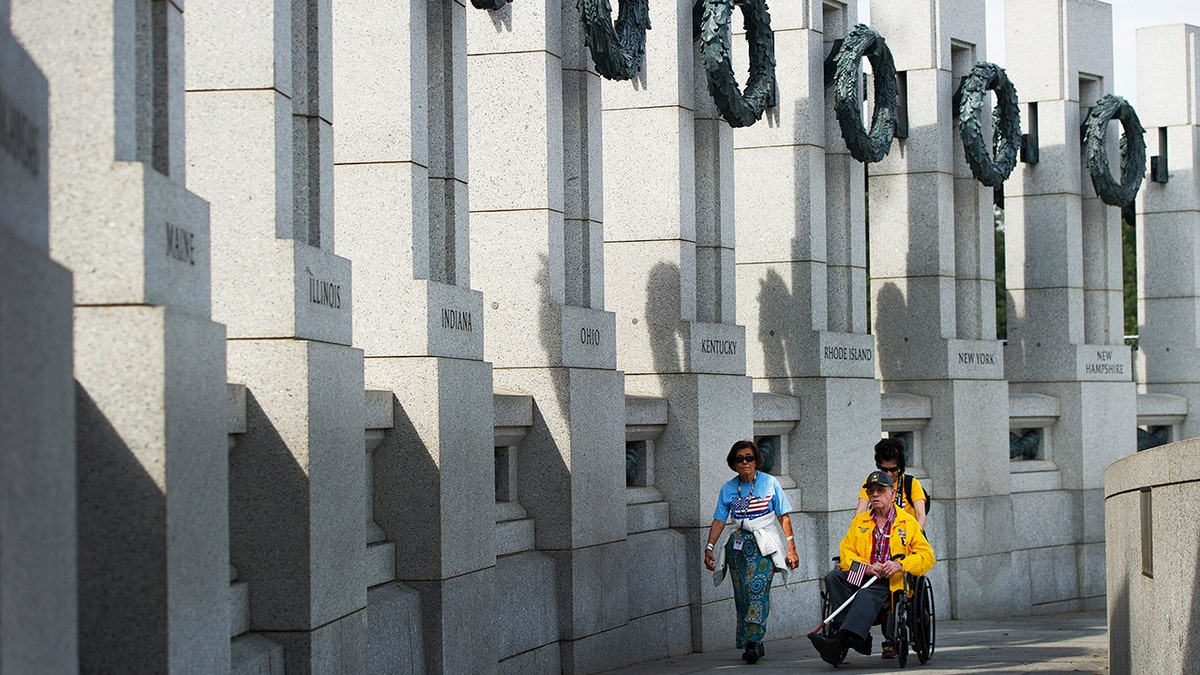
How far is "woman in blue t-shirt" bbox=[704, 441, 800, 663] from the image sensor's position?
1384cm

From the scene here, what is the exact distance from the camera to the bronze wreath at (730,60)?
16281mm

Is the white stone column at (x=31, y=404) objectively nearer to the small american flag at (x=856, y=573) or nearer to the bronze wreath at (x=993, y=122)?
the small american flag at (x=856, y=573)

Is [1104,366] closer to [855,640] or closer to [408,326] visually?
[855,640]

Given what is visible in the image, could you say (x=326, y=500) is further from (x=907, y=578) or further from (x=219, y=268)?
(x=907, y=578)

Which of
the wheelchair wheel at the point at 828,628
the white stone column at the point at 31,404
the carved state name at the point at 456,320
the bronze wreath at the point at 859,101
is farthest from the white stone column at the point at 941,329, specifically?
the white stone column at the point at 31,404

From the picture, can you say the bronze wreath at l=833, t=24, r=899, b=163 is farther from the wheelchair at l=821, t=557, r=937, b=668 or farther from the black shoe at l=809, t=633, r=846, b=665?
the black shoe at l=809, t=633, r=846, b=665

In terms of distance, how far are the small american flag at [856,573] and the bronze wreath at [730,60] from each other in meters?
4.76

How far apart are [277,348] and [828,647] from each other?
233 inches

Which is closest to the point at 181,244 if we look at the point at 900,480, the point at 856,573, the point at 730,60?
the point at 856,573

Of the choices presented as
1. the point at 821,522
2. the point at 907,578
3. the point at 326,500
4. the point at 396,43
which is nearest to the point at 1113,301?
the point at 821,522

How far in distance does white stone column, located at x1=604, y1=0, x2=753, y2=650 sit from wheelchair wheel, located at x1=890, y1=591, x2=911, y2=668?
9.93 ft

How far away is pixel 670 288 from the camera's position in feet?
53.2

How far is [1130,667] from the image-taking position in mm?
11625

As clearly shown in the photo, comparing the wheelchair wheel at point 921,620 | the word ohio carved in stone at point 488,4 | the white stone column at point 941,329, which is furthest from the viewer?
the white stone column at point 941,329
